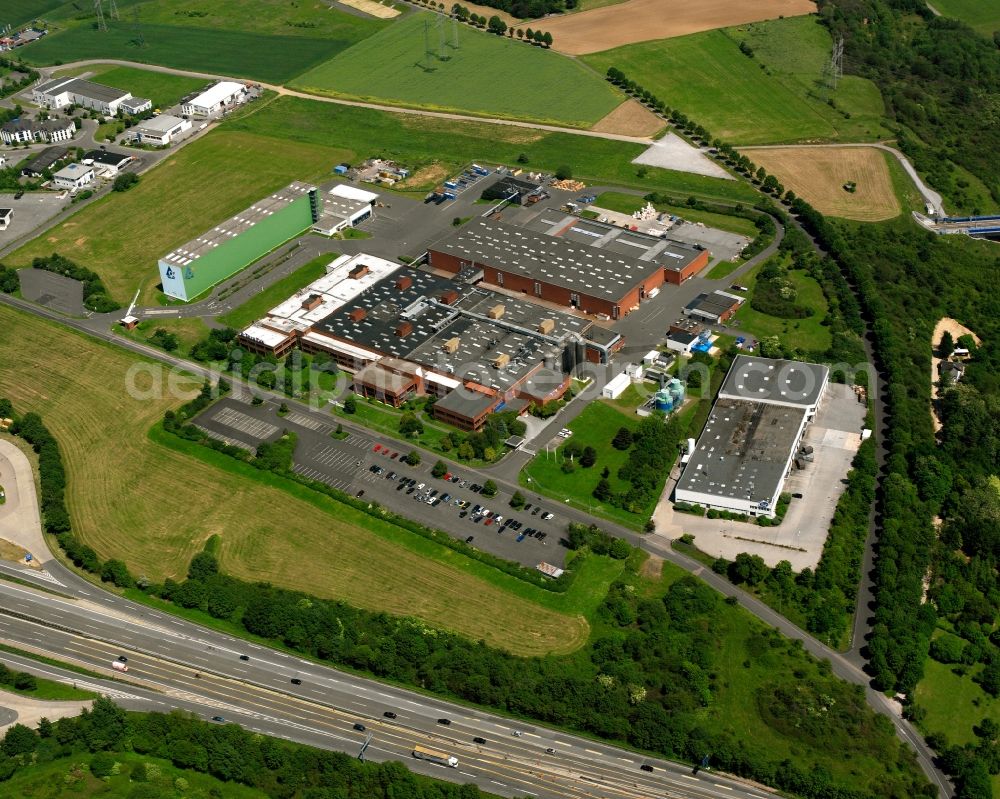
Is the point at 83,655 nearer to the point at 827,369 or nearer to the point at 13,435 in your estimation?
the point at 13,435

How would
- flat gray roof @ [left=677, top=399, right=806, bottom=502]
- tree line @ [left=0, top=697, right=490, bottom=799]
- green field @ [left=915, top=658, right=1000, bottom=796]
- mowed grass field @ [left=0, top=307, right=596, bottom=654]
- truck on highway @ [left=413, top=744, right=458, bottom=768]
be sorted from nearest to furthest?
tree line @ [left=0, top=697, right=490, bottom=799] < truck on highway @ [left=413, top=744, right=458, bottom=768] < green field @ [left=915, top=658, right=1000, bottom=796] < mowed grass field @ [left=0, top=307, right=596, bottom=654] < flat gray roof @ [left=677, top=399, right=806, bottom=502]

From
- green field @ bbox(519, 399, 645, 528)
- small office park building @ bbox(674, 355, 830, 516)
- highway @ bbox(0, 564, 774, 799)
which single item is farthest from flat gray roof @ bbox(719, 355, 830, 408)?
highway @ bbox(0, 564, 774, 799)

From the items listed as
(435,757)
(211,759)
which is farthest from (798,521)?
(211,759)

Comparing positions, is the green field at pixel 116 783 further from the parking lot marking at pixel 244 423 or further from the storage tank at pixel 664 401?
the storage tank at pixel 664 401

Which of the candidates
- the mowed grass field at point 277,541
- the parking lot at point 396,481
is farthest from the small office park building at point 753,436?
the parking lot at point 396,481

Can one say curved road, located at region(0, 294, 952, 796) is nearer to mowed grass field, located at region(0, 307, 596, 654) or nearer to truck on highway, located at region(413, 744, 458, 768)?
mowed grass field, located at region(0, 307, 596, 654)

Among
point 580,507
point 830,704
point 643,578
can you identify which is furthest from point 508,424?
point 830,704
